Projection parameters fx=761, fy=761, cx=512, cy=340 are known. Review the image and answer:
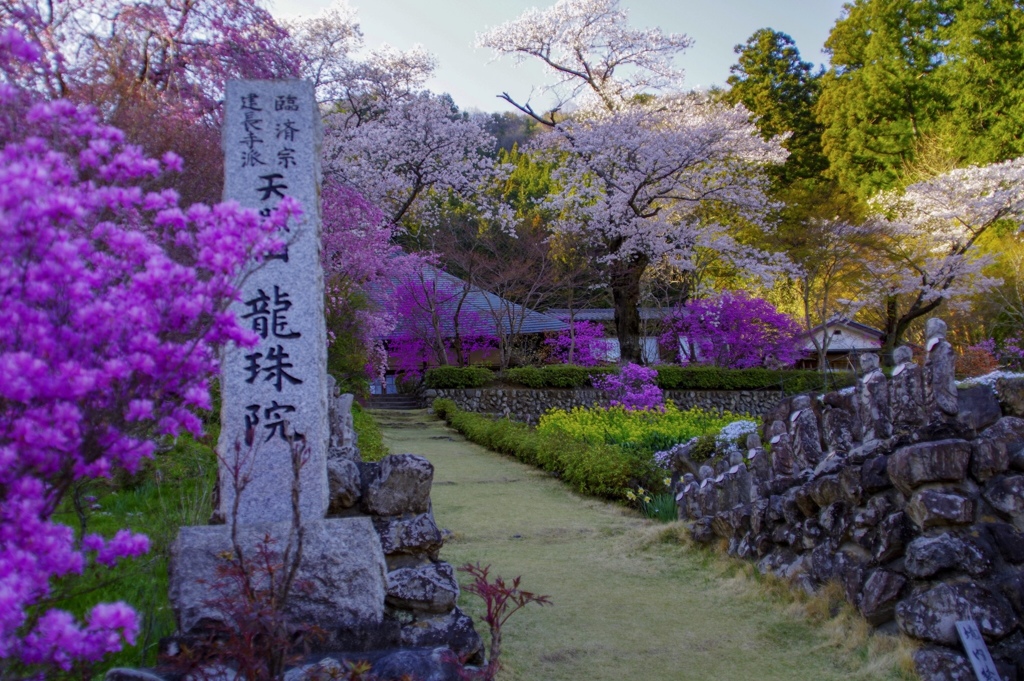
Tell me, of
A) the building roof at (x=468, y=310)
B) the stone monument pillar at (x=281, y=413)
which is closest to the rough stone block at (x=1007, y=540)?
the stone monument pillar at (x=281, y=413)

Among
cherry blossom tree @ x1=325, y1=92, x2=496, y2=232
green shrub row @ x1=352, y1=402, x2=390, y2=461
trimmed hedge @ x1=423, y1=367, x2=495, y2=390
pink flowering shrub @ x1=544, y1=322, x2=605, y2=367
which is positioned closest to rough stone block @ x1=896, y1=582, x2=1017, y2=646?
green shrub row @ x1=352, y1=402, x2=390, y2=461

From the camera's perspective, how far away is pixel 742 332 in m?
20.5

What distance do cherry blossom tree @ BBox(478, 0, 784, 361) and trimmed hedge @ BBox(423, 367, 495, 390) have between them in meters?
3.42

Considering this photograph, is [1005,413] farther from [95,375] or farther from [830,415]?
[95,375]

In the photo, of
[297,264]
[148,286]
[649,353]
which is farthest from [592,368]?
[148,286]

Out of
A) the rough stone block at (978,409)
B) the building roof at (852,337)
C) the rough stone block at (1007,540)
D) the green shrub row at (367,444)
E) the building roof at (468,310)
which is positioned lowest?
the green shrub row at (367,444)

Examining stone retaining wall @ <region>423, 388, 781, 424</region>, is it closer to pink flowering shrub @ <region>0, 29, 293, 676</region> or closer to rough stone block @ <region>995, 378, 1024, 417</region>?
rough stone block @ <region>995, 378, 1024, 417</region>

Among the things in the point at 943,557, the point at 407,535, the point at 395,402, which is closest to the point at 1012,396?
the point at 943,557

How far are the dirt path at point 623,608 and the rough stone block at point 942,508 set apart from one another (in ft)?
2.18

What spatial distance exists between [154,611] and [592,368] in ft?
48.0

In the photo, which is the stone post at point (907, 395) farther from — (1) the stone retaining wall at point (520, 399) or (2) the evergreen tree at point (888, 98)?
(2) the evergreen tree at point (888, 98)

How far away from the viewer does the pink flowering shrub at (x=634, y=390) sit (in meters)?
13.7

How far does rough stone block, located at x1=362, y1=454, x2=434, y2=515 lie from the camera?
12.0ft

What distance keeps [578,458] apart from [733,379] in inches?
440
